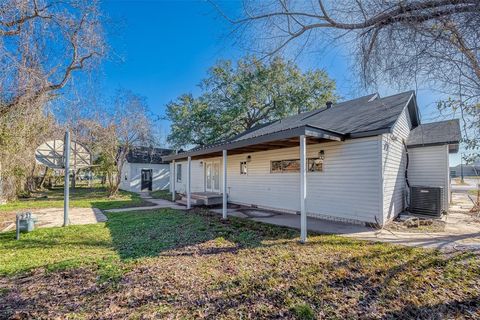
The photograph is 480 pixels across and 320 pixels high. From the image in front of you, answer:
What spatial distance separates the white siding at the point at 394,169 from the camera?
23.9ft

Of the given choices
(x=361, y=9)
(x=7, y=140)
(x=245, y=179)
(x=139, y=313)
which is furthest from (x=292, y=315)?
(x=7, y=140)

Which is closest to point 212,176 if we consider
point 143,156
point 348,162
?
point 348,162

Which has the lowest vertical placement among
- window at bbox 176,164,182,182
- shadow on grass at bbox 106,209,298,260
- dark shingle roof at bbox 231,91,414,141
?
shadow on grass at bbox 106,209,298,260

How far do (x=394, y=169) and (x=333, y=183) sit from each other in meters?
2.07

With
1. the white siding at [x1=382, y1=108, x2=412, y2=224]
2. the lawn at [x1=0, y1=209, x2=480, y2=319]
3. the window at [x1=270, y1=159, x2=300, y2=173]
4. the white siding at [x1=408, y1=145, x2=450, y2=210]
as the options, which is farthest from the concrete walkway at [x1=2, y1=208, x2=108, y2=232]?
the white siding at [x1=408, y1=145, x2=450, y2=210]

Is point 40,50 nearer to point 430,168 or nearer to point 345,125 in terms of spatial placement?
point 345,125

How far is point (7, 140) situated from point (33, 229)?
403cm

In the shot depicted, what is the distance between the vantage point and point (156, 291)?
3479 mm

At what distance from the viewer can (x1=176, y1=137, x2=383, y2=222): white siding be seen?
23.3 ft

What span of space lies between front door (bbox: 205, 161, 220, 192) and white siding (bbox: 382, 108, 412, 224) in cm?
866

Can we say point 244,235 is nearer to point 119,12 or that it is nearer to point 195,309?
point 195,309

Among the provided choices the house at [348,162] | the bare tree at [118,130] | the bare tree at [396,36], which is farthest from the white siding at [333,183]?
the bare tree at [118,130]

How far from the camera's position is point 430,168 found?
31.3 feet

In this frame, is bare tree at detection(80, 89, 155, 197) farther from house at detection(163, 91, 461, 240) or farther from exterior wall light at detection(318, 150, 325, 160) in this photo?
exterior wall light at detection(318, 150, 325, 160)
